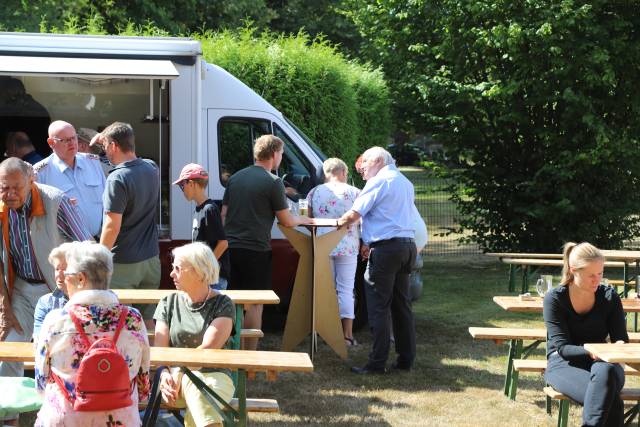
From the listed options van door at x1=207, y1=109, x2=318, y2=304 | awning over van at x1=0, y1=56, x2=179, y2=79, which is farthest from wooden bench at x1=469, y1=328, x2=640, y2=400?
awning over van at x1=0, y1=56, x2=179, y2=79

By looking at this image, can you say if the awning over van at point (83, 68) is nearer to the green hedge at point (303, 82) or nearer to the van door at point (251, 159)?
the van door at point (251, 159)

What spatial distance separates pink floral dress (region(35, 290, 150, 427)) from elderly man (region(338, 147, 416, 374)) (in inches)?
144

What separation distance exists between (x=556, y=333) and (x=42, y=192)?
9.76ft

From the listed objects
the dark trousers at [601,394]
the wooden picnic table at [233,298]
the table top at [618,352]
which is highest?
Answer: the wooden picnic table at [233,298]

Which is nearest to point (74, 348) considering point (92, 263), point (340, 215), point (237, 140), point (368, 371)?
point (92, 263)

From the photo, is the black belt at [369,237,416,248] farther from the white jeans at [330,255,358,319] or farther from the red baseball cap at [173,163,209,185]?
the red baseball cap at [173,163,209,185]

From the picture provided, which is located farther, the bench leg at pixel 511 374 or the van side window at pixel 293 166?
the van side window at pixel 293 166

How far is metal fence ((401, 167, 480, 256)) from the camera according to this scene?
16.3m

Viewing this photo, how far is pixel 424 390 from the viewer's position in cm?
736

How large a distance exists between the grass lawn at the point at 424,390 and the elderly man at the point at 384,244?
377mm

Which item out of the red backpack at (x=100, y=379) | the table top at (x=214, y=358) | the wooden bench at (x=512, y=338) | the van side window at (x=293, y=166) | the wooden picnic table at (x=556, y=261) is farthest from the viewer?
the wooden picnic table at (x=556, y=261)

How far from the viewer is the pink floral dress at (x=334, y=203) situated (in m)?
8.42

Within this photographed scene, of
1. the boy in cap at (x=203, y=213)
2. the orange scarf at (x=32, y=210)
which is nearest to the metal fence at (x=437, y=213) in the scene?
the boy in cap at (x=203, y=213)

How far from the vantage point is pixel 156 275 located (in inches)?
271
